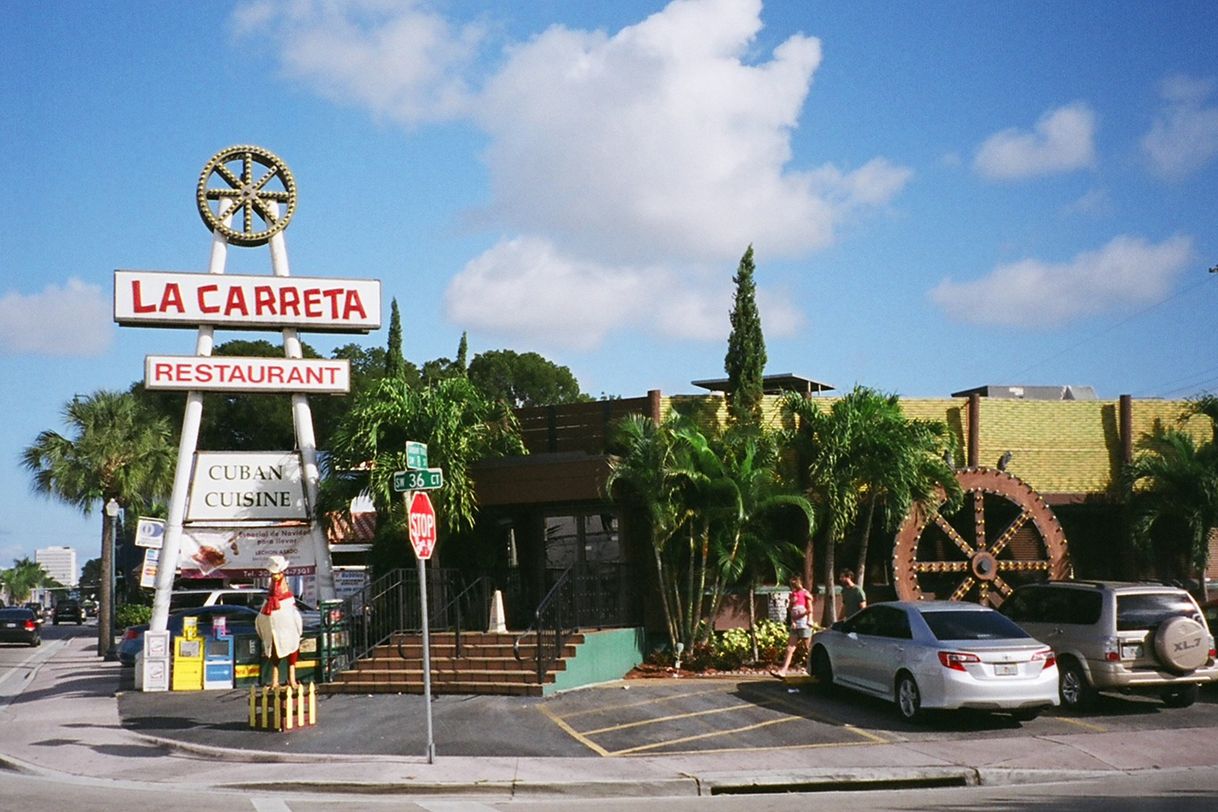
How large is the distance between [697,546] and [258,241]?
917 cm

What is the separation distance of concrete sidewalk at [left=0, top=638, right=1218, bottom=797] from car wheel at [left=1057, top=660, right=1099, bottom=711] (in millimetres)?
1327

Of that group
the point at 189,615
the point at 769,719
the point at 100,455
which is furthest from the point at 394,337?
the point at 769,719

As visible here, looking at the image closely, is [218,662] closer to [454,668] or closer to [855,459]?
[454,668]

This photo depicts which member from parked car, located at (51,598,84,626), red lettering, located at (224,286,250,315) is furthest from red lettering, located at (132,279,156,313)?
parked car, located at (51,598,84,626)

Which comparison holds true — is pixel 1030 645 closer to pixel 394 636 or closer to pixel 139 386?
pixel 394 636

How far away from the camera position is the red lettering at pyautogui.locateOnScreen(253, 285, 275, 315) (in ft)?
69.4

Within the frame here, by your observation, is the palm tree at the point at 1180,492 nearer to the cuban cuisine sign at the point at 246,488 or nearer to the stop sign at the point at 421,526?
the stop sign at the point at 421,526

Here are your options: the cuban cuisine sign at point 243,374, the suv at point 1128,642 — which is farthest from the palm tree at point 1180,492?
the cuban cuisine sign at point 243,374

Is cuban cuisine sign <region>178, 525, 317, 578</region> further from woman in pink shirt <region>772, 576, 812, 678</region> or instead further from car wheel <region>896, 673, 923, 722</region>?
car wheel <region>896, 673, 923, 722</region>

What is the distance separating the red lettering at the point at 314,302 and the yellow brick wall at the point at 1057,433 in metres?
11.0

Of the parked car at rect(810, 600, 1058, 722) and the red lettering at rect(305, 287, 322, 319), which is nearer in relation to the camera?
the parked car at rect(810, 600, 1058, 722)

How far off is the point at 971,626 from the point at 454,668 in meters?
7.44

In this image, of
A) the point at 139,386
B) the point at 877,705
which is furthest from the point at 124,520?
the point at 877,705

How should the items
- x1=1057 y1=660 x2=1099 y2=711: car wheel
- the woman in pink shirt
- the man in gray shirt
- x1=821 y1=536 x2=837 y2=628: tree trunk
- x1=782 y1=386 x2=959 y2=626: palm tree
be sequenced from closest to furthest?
x1=1057 y1=660 x2=1099 y2=711: car wheel, the woman in pink shirt, the man in gray shirt, x1=782 y1=386 x2=959 y2=626: palm tree, x1=821 y1=536 x2=837 y2=628: tree trunk
